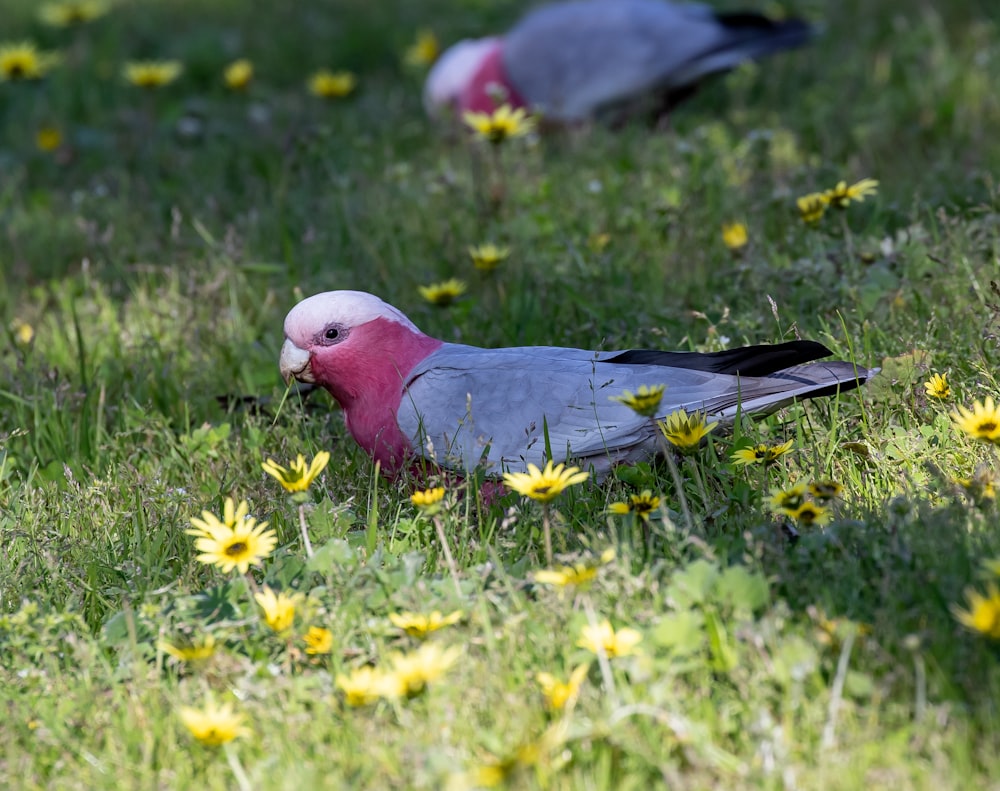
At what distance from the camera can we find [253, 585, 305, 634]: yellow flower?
2.12 meters

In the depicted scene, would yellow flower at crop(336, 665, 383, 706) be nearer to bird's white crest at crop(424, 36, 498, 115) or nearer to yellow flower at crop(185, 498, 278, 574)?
yellow flower at crop(185, 498, 278, 574)

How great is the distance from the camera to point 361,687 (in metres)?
1.94

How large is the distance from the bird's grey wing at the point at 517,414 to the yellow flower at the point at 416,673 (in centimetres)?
86

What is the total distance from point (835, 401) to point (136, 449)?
6.10 feet

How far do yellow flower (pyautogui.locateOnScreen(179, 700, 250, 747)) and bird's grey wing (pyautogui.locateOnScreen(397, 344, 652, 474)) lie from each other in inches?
36.7

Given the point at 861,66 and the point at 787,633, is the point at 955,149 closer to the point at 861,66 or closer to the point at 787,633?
the point at 861,66

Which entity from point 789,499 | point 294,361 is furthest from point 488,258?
point 789,499

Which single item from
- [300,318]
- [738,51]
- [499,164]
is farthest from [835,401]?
[738,51]

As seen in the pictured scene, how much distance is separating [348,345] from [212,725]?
4.19 ft

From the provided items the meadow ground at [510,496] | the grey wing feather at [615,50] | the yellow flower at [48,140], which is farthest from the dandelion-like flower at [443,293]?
the yellow flower at [48,140]

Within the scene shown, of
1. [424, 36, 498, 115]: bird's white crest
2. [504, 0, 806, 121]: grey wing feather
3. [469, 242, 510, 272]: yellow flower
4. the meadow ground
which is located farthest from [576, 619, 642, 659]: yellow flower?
[424, 36, 498, 115]: bird's white crest

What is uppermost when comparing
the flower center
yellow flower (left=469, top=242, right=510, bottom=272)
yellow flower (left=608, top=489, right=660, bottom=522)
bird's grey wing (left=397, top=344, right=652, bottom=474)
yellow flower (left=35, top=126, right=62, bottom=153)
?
the flower center

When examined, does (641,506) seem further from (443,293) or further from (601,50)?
(601,50)

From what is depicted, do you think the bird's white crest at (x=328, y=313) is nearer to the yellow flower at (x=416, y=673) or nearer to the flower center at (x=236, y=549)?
the flower center at (x=236, y=549)
